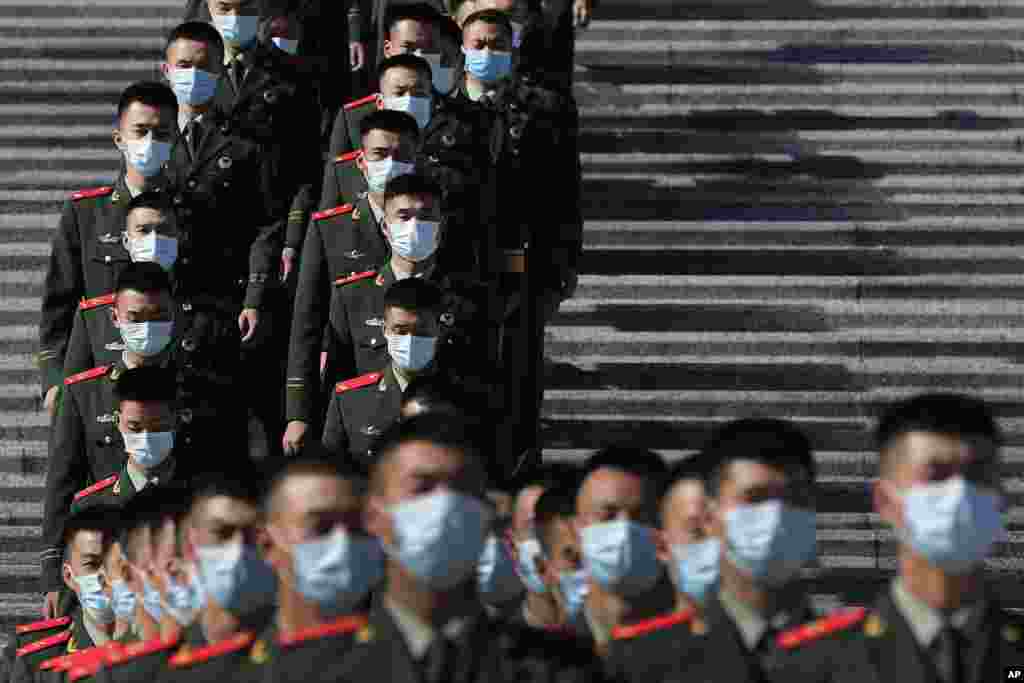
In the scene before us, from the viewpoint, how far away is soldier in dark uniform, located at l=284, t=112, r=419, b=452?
1091 centimetres

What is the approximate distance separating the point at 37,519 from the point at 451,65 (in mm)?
2585

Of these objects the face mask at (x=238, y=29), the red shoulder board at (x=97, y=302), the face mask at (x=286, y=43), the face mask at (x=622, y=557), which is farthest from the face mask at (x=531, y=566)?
the face mask at (x=286, y=43)

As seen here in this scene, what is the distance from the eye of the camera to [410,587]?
6.62 m

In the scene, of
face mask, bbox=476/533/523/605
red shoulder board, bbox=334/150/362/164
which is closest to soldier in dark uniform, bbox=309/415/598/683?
face mask, bbox=476/533/523/605

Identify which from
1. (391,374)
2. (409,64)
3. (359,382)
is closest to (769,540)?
(391,374)

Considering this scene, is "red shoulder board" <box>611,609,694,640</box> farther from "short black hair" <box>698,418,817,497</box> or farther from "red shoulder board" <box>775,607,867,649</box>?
"red shoulder board" <box>775,607,867,649</box>

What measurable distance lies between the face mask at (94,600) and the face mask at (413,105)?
2.51m

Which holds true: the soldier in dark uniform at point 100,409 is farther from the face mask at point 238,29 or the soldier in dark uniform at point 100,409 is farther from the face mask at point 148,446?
the face mask at point 238,29

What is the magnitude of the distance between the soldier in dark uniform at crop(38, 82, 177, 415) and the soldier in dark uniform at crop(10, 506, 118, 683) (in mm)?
1458

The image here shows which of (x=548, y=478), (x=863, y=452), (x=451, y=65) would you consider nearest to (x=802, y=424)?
(x=863, y=452)

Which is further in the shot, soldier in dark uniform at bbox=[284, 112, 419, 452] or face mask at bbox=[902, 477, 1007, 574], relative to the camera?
soldier in dark uniform at bbox=[284, 112, 419, 452]

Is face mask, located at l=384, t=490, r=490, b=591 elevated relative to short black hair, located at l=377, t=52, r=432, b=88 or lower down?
lower down

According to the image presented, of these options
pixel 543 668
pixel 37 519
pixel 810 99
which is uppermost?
pixel 810 99

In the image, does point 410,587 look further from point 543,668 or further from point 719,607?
point 719,607
